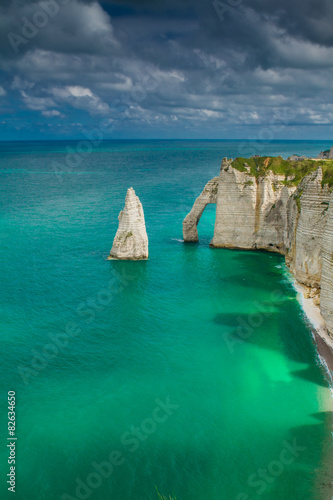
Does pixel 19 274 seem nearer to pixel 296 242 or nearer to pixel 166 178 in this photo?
pixel 296 242

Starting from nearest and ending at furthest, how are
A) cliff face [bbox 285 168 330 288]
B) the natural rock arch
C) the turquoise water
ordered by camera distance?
the turquoise water → cliff face [bbox 285 168 330 288] → the natural rock arch

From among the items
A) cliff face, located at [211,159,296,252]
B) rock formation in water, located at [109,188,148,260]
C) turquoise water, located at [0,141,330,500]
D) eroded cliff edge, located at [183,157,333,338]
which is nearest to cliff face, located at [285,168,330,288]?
eroded cliff edge, located at [183,157,333,338]

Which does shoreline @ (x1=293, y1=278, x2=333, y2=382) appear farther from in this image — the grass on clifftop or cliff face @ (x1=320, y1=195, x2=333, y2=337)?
the grass on clifftop

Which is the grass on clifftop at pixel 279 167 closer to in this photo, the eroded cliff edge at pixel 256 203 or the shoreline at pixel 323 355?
the eroded cliff edge at pixel 256 203

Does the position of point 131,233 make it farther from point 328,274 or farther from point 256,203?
point 328,274

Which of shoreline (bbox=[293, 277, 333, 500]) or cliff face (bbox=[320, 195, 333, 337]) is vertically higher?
cliff face (bbox=[320, 195, 333, 337])

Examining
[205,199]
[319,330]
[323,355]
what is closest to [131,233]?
[205,199]

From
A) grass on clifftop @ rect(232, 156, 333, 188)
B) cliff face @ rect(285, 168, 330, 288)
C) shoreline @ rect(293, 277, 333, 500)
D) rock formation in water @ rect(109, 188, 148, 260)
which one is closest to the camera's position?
shoreline @ rect(293, 277, 333, 500)

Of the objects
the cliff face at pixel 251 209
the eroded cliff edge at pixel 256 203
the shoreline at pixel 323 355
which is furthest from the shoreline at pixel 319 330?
the cliff face at pixel 251 209
